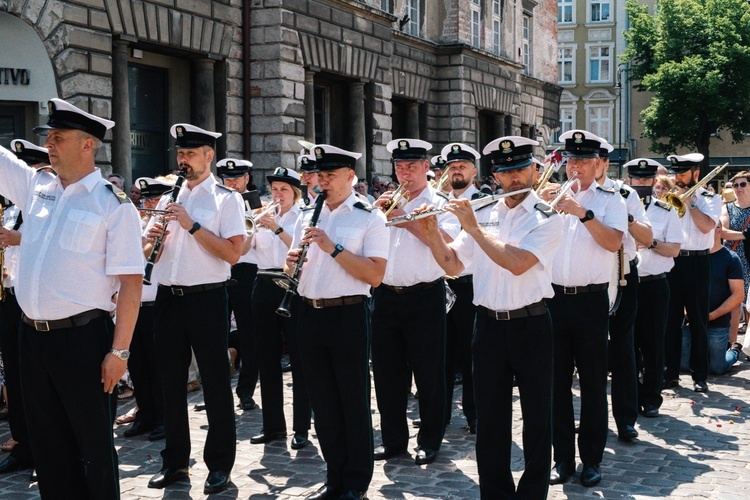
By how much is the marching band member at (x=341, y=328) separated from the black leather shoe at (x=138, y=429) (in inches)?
98.1

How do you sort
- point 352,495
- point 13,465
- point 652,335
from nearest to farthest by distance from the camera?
point 352,495, point 13,465, point 652,335

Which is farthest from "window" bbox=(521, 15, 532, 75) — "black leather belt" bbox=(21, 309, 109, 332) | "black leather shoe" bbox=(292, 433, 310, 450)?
"black leather belt" bbox=(21, 309, 109, 332)

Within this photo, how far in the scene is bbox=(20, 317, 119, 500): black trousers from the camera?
4.79m

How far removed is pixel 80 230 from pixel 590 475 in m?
3.70

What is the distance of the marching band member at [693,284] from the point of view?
32.2 feet

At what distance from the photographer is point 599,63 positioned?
5594 centimetres

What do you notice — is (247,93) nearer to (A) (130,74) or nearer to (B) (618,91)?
(A) (130,74)

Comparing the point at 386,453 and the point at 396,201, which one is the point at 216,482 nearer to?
the point at 386,453

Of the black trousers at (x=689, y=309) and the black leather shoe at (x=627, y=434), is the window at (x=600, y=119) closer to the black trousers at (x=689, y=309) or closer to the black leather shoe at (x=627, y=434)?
the black trousers at (x=689, y=309)

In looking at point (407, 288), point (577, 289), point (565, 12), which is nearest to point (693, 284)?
point (577, 289)

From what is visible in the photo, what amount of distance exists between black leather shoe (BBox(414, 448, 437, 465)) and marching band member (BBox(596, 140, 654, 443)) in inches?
59.5

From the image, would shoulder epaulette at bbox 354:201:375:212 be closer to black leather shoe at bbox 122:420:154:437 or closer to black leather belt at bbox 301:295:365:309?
black leather belt at bbox 301:295:365:309

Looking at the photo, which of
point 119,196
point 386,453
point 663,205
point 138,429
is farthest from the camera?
point 663,205

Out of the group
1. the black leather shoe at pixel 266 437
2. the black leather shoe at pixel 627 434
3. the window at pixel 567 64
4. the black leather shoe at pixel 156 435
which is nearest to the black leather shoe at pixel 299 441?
the black leather shoe at pixel 266 437
